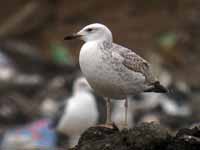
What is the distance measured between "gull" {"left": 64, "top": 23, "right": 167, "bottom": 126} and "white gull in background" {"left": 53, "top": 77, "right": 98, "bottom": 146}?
4.55 meters

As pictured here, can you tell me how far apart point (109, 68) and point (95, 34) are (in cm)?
37

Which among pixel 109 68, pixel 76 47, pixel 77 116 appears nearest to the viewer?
pixel 109 68

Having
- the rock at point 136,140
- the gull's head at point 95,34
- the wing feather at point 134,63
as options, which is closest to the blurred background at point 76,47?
the wing feather at point 134,63

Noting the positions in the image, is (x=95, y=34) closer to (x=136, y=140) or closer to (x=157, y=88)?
(x=157, y=88)

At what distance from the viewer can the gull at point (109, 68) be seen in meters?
5.77

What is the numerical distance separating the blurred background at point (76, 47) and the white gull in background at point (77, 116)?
419 centimetres

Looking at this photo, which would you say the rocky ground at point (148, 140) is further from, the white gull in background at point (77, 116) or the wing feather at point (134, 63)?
the white gull in background at point (77, 116)

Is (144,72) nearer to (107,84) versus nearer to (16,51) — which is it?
(107,84)

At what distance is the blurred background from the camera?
1683 cm

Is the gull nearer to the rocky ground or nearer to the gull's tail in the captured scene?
the gull's tail

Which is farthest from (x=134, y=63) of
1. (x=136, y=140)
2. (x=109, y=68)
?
(x=136, y=140)

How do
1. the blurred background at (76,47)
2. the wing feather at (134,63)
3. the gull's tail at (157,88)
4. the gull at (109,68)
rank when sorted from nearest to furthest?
the gull at (109,68), the wing feather at (134,63), the gull's tail at (157,88), the blurred background at (76,47)

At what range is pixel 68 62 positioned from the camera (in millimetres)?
19812

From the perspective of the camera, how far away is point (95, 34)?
6.09 meters
